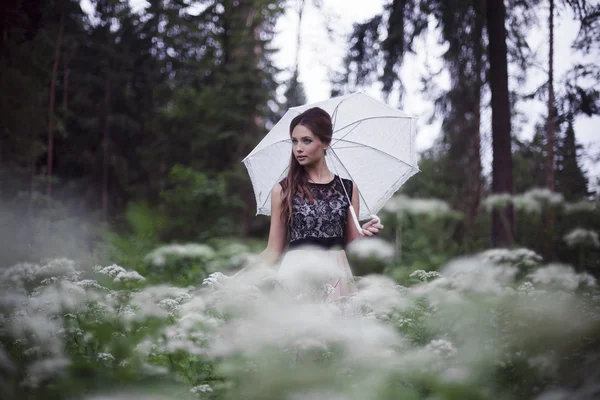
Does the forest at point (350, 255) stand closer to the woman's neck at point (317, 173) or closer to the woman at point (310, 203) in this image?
the woman at point (310, 203)

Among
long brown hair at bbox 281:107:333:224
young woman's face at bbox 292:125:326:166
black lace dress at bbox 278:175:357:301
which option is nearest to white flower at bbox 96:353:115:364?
black lace dress at bbox 278:175:357:301

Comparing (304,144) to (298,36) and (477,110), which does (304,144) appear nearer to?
(477,110)

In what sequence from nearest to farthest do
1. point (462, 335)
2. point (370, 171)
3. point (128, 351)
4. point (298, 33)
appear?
point (128, 351) → point (462, 335) → point (370, 171) → point (298, 33)

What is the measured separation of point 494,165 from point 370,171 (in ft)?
7.97

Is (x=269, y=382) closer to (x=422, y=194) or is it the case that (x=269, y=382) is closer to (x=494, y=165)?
(x=494, y=165)

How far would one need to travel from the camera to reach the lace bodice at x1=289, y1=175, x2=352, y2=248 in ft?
10.6

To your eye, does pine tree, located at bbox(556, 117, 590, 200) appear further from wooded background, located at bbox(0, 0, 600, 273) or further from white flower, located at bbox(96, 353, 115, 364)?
white flower, located at bbox(96, 353, 115, 364)

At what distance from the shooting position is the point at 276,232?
10.9 feet

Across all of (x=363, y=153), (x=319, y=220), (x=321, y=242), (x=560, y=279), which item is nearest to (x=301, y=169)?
(x=319, y=220)

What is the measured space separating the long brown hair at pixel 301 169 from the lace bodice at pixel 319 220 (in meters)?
0.04

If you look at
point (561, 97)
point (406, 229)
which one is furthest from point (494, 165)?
point (406, 229)

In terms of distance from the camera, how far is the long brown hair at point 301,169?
10.7ft

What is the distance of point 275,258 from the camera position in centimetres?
331

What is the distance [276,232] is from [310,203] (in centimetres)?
34
